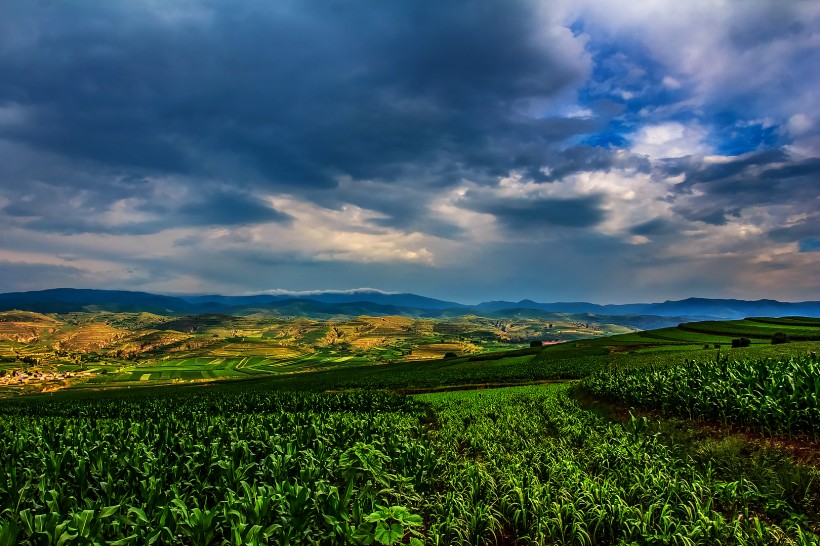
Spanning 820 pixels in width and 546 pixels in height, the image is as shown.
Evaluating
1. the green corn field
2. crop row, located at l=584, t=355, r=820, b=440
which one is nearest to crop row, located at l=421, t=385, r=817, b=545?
the green corn field

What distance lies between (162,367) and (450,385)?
18004 centimetres

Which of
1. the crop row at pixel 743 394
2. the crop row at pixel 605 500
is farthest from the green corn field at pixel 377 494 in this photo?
the crop row at pixel 743 394

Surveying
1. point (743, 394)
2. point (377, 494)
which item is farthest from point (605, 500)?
point (743, 394)

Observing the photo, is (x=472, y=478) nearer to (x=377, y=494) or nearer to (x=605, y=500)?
(x=377, y=494)

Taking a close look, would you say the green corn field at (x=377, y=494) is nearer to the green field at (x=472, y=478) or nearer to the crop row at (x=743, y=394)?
the green field at (x=472, y=478)

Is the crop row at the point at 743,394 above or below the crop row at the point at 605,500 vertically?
above

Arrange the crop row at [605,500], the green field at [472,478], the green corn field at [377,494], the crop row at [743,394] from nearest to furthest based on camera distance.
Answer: the green corn field at [377,494] → the green field at [472,478] → the crop row at [605,500] → the crop row at [743,394]

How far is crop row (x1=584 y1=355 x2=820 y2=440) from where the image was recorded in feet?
44.7

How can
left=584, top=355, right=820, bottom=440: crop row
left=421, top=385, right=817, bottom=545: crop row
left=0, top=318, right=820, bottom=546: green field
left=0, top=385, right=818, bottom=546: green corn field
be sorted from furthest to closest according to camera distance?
left=584, top=355, right=820, bottom=440: crop row
left=421, top=385, right=817, bottom=545: crop row
left=0, top=318, right=820, bottom=546: green field
left=0, top=385, right=818, bottom=546: green corn field

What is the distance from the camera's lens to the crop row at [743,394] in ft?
44.7

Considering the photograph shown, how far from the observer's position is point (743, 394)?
630 inches

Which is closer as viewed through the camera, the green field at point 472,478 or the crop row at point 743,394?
the green field at point 472,478

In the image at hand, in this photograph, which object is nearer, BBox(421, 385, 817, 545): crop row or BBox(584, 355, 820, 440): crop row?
BBox(421, 385, 817, 545): crop row

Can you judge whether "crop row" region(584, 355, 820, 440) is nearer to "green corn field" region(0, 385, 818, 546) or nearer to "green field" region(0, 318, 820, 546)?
"green field" region(0, 318, 820, 546)
